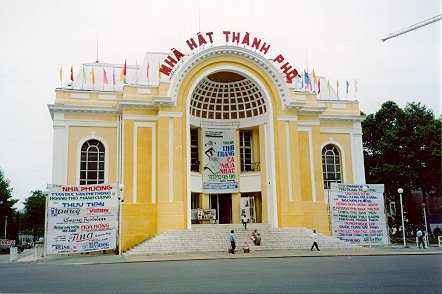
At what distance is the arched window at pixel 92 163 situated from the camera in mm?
32531

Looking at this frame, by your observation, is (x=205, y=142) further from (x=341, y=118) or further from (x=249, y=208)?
(x=341, y=118)

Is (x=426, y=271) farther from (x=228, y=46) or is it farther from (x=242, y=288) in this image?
(x=228, y=46)

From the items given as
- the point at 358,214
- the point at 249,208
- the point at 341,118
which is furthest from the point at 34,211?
the point at 358,214

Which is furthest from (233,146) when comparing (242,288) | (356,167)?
(242,288)

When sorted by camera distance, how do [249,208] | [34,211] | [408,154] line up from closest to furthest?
[249,208], [408,154], [34,211]

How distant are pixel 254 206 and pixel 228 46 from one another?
1191 centimetres

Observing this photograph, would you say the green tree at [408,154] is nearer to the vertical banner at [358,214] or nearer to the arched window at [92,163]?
the vertical banner at [358,214]

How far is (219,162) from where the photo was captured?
34.8m

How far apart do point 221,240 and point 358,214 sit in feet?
33.4

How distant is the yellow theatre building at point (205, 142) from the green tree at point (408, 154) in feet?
25.1

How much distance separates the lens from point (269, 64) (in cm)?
3309

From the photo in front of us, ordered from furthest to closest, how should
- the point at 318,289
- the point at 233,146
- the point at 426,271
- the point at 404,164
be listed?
the point at 404,164, the point at 233,146, the point at 426,271, the point at 318,289

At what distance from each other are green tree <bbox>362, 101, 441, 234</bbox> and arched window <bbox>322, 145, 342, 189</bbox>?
7621mm

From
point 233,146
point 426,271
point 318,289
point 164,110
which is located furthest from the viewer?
point 233,146
